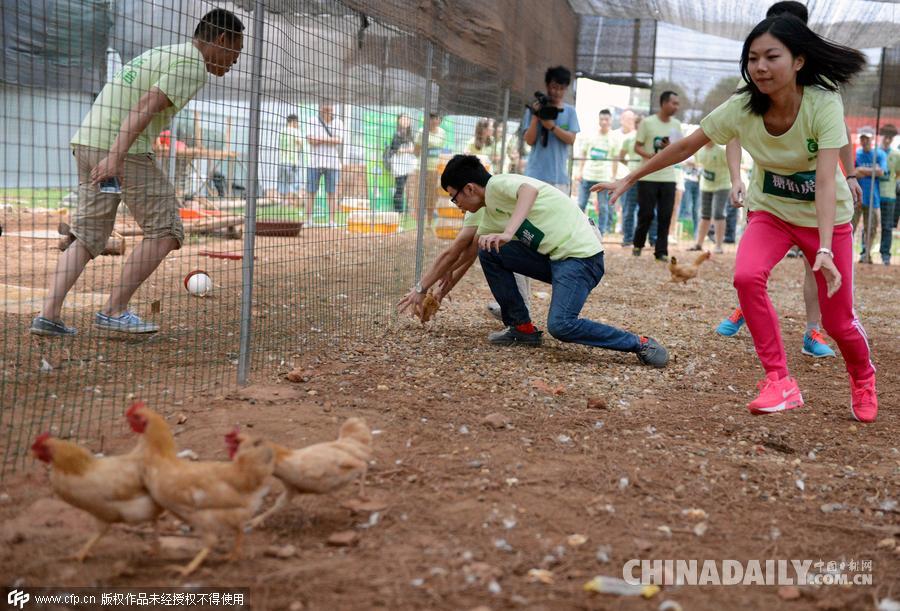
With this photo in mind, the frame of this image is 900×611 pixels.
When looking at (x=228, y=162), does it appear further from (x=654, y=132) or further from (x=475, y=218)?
(x=654, y=132)

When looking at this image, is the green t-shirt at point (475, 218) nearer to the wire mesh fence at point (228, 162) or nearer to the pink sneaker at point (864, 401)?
the wire mesh fence at point (228, 162)

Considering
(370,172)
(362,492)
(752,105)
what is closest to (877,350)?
(752,105)

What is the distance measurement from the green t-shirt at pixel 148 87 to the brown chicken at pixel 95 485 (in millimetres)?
2587

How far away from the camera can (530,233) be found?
5.88m

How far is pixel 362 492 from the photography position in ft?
10.5

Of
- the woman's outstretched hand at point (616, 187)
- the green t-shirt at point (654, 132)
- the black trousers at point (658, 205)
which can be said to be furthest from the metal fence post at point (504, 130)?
the woman's outstretched hand at point (616, 187)

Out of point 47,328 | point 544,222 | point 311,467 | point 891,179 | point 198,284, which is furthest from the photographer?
point 891,179

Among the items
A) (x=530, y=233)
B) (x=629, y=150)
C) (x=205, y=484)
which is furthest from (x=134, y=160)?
(x=629, y=150)

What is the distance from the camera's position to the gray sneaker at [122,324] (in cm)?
551

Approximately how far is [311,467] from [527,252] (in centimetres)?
346

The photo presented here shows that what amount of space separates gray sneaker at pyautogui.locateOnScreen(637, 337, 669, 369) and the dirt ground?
0.31ft

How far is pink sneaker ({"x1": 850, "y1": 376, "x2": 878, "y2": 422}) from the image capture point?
4598 mm

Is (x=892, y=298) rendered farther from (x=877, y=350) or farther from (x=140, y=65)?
(x=140, y=65)

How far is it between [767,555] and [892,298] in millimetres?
8146
